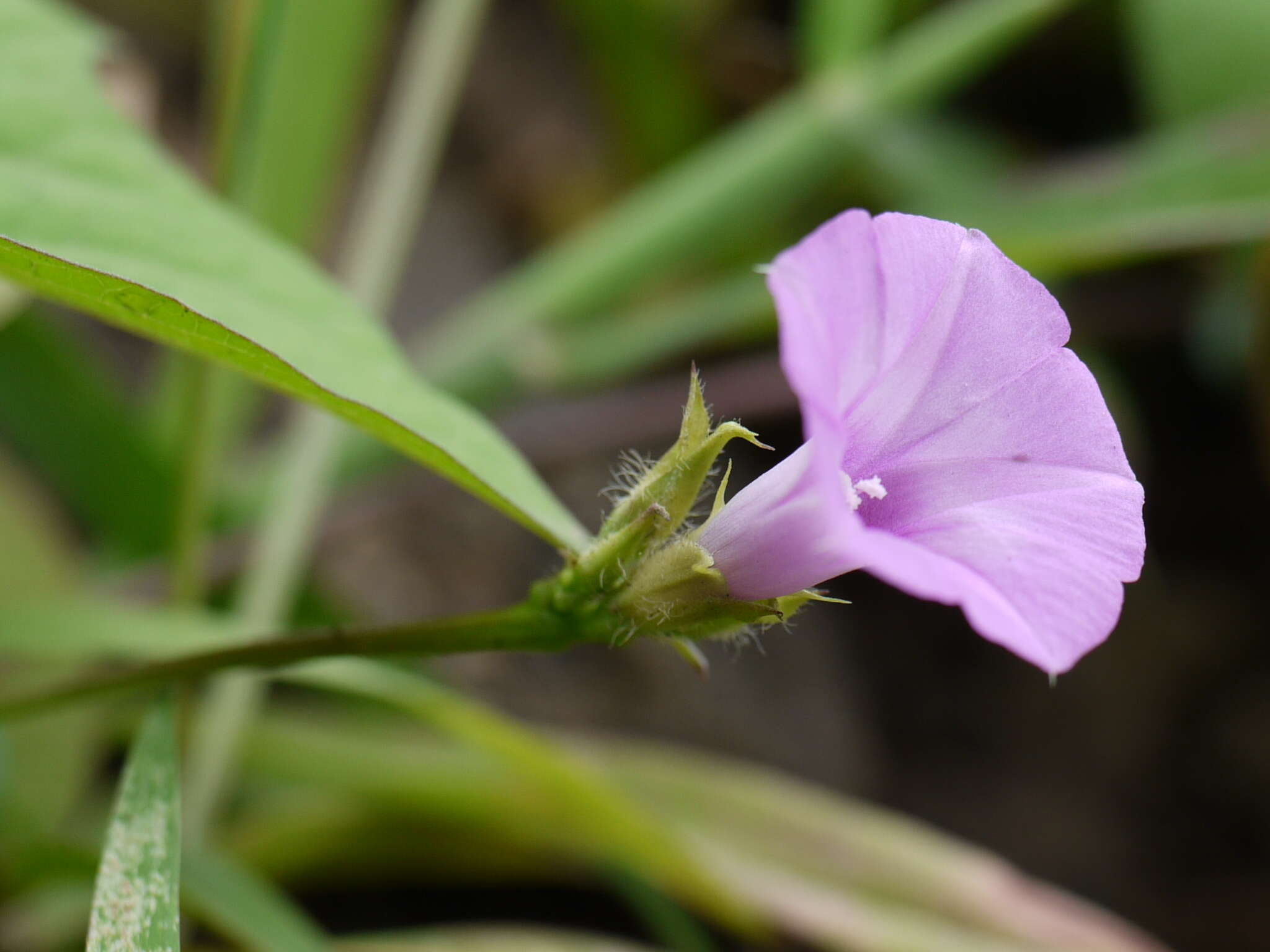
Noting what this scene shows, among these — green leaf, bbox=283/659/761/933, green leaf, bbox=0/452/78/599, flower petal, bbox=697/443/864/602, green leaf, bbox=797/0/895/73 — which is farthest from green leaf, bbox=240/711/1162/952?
green leaf, bbox=797/0/895/73

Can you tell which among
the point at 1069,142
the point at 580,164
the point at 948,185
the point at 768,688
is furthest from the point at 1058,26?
the point at 768,688

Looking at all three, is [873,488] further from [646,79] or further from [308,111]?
[646,79]

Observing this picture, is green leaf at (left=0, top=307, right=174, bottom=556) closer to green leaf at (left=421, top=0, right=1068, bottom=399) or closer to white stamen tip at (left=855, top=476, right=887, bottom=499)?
green leaf at (left=421, top=0, right=1068, bottom=399)

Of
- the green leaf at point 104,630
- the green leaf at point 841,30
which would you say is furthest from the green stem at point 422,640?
the green leaf at point 841,30

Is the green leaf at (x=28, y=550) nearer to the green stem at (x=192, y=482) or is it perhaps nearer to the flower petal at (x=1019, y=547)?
the green stem at (x=192, y=482)

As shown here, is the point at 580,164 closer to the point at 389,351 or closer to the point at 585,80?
the point at 585,80

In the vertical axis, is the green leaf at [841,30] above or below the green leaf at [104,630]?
above
